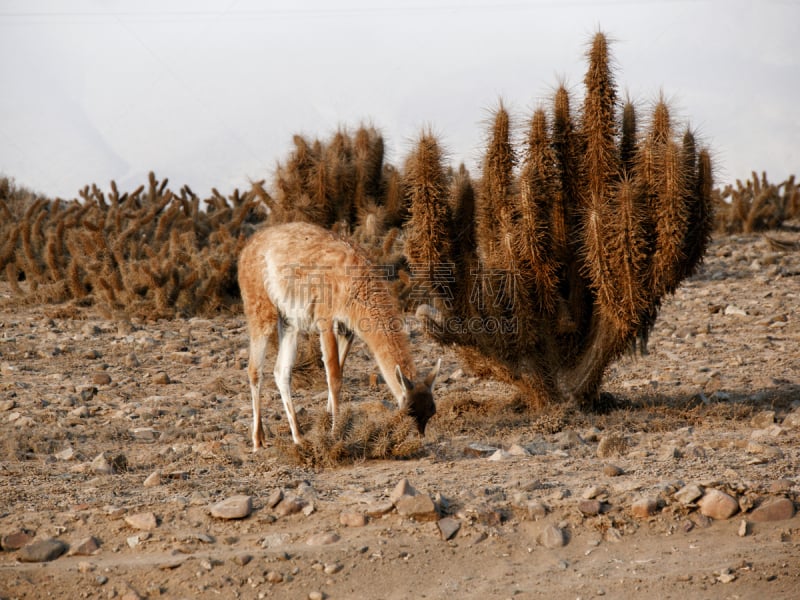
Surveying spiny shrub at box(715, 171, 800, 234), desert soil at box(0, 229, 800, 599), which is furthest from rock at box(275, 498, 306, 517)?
spiny shrub at box(715, 171, 800, 234)

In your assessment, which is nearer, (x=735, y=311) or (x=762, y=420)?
(x=762, y=420)

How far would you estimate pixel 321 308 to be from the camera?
7785 mm

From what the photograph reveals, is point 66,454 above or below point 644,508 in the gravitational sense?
above

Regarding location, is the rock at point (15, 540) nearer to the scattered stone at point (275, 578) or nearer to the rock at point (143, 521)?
the rock at point (143, 521)

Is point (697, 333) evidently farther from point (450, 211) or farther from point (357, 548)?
point (357, 548)

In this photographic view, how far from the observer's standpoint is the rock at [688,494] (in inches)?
212

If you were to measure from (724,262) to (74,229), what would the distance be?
520 inches

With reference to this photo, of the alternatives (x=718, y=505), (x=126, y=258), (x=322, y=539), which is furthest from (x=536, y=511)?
(x=126, y=258)

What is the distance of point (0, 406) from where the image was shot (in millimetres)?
8766

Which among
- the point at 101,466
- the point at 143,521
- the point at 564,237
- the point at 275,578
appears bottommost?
the point at 275,578

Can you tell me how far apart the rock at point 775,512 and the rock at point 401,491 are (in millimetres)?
2150

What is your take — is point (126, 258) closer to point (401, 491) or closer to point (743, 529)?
point (401, 491)

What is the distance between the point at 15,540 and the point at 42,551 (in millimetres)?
258

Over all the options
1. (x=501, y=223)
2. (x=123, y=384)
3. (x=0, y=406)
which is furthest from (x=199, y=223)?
(x=501, y=223)
